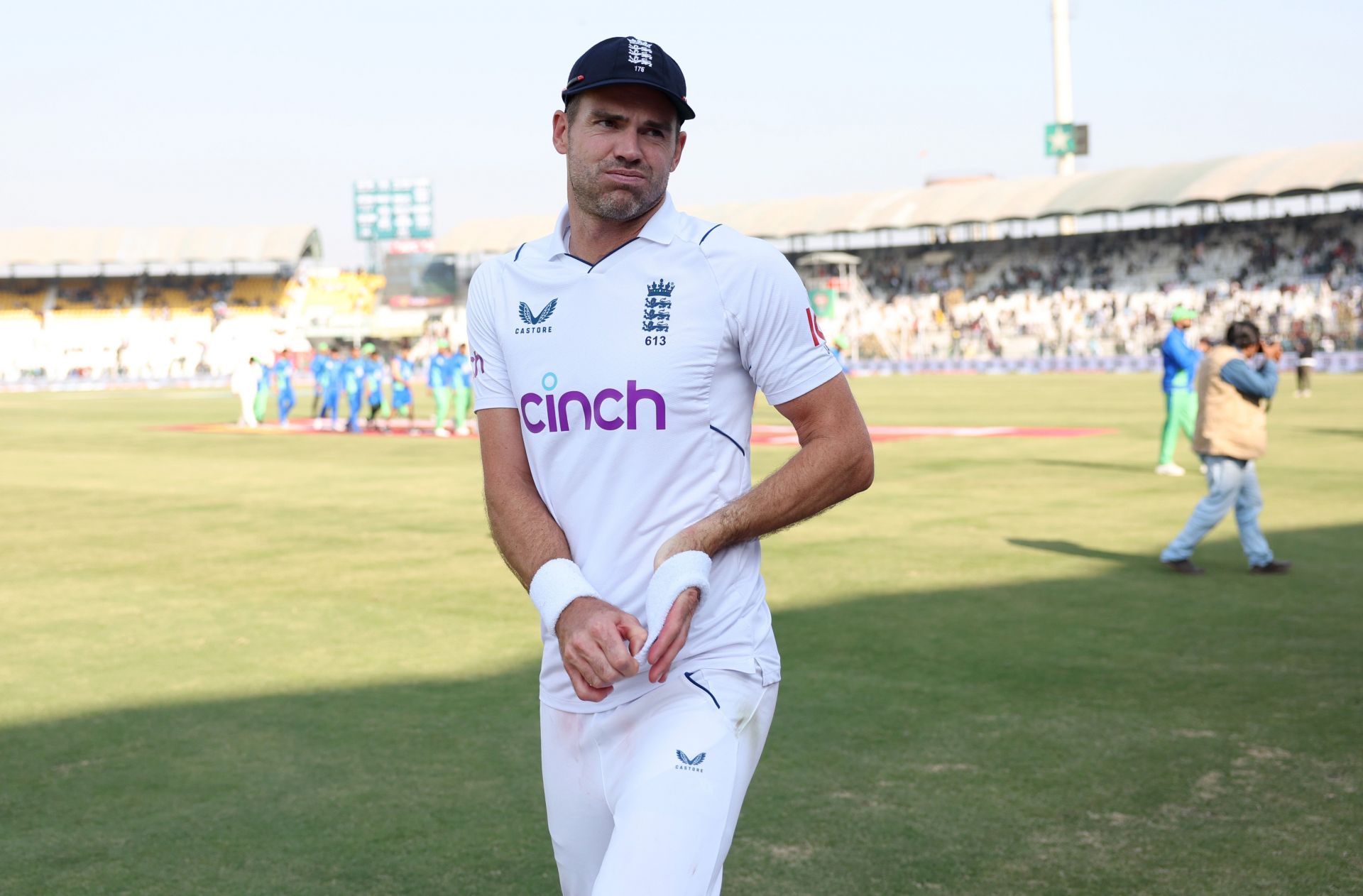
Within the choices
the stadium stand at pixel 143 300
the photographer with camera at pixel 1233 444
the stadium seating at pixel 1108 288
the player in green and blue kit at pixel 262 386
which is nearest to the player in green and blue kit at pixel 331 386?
the player in green and blue kit at pixel 262 386

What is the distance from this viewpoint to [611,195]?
2807mm

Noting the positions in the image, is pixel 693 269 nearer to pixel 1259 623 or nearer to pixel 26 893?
pixel 26 893

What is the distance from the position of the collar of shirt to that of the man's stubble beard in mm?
36

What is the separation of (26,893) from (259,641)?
12.3 ft

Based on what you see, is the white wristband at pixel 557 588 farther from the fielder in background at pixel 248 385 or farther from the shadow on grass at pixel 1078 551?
the fielder in background at pixel 248 385

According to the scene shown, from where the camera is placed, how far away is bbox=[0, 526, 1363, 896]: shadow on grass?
4555mm

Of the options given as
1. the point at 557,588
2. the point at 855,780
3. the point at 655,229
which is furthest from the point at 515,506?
the point at 855,780

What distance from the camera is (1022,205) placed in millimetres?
56125

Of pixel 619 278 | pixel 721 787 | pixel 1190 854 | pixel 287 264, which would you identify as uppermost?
pixel 287 264

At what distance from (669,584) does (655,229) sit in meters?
0.75

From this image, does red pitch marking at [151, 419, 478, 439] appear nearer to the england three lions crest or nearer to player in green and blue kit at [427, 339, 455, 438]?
player in green and blue kit at [427, 339, 455, 438]

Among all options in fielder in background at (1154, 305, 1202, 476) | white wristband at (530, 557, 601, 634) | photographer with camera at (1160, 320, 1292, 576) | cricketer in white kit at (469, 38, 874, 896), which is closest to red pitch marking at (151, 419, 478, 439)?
fielder in background at (1154, 305, 1202, 476)

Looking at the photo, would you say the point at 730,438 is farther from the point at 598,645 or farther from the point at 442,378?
the point at 442,378

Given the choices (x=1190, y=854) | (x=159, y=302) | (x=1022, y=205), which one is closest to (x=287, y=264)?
(x=159, y=302)
